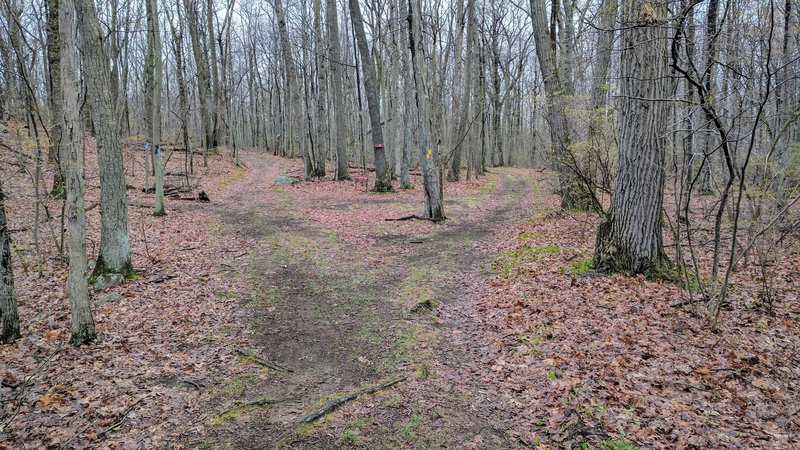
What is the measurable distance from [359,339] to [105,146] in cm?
536

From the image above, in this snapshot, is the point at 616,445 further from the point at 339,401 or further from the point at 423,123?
the point at 423,123

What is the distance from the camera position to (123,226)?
774 centimetres

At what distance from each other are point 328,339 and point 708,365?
4.28m

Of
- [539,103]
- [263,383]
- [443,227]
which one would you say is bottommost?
[263,383]

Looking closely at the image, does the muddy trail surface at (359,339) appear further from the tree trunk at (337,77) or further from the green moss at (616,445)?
the tree trunk at (337,77)

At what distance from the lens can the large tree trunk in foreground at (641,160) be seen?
6.45 metres

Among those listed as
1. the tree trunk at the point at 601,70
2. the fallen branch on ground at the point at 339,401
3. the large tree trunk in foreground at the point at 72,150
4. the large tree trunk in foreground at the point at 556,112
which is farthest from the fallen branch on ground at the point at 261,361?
the large tree trunk in foreground at the point at 556,112

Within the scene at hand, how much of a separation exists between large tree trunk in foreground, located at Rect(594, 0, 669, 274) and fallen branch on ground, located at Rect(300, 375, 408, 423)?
4.15 m

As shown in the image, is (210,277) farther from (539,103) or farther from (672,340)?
(539,103)

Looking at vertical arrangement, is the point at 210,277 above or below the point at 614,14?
below

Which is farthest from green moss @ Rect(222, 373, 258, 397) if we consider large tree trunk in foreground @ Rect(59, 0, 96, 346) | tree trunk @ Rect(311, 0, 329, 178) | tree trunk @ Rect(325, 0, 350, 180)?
tree trunk @ Rect(311, 0, 329, 178)

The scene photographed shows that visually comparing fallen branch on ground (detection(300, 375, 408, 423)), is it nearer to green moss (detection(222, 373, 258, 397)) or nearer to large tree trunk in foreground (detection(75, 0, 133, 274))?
green moss (detection(222, 373, 258, 397))

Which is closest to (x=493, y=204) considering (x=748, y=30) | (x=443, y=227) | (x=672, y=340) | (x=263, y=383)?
(x=443, y=227)

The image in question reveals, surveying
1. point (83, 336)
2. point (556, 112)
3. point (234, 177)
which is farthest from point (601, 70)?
point (234, 177)
